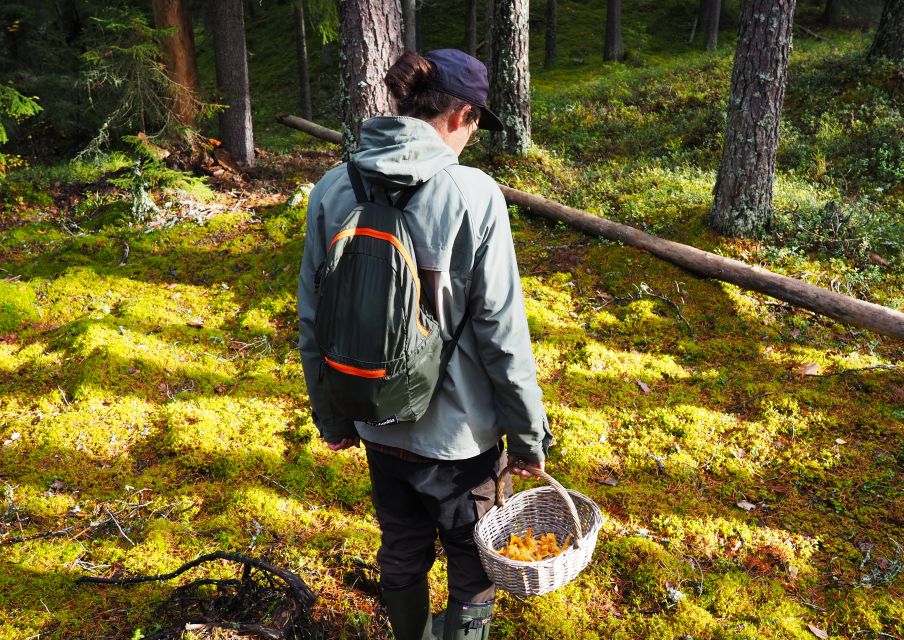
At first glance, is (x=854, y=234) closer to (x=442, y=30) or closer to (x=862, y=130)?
(x=862, y=130)

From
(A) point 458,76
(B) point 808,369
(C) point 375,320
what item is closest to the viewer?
(C) point 375,320

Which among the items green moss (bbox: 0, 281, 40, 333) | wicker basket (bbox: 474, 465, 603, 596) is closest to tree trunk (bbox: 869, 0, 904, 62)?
wicker basket (bbox: 474, 465, 603, 596)

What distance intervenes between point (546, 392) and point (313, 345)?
3378 millimetres

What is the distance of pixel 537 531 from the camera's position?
3.31 meters

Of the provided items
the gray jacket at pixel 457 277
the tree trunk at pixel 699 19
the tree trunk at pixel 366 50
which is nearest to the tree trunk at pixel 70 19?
the tree trunk at pixel 366 50

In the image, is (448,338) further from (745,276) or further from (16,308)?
(16,308)

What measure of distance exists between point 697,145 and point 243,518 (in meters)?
10.8

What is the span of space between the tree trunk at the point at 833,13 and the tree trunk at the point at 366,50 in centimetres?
2685

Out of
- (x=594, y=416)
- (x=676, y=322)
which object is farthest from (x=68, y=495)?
(x=676, y=322)

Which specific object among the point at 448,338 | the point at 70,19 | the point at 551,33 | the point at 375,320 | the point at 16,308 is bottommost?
the point at 16,308

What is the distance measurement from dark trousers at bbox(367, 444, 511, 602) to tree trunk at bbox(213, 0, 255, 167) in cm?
999

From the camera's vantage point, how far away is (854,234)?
24.9 feet

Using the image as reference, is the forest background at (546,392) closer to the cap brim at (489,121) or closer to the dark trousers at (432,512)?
the dark trousers at (432,512)

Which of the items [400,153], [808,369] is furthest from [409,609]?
[808,369]
